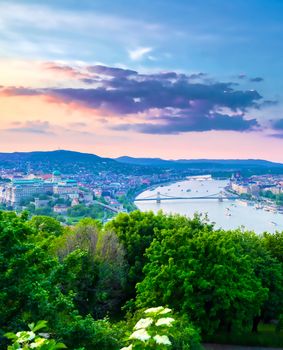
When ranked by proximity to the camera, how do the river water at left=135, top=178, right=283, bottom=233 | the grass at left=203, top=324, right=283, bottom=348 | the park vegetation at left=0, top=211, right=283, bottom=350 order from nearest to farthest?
the park vegetation at left=0, top=211, right=283, bottom=350 → the grass at left=203, top=324, right=283, bottom=348 → the river water at left=135, top=178, right=283, bottom=233

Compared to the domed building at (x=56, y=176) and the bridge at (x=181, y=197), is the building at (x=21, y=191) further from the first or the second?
the bridge at (x=181, y=197)

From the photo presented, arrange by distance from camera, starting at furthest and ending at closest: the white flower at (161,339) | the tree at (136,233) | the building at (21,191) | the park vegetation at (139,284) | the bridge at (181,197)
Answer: the bridge at (181,197), the building at (21,191), the tree at (136,233), the park vegetation at (139,284), the white flower at (161,339)

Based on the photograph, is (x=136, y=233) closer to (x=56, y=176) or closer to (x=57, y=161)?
(x=56, y=176)

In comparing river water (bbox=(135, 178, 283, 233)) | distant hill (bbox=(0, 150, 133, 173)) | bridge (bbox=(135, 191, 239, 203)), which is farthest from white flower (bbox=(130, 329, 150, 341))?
distant hill (bbox=(0, 150, 133, 173))

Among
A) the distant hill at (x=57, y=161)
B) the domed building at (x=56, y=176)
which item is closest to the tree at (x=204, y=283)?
the domed building at (x=56, y=176)

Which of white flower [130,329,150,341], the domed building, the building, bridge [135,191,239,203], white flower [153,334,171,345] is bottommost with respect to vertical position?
bridge [135,191,239,203]

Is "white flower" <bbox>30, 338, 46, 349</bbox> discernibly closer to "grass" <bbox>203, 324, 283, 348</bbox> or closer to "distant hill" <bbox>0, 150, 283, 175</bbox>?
"grass" <bbox>203, 324, 283, 348</bbox>
